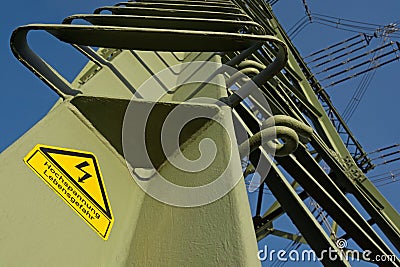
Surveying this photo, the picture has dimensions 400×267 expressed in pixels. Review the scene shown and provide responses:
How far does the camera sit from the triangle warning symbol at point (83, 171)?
145 centimetres

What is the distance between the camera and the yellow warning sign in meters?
1.41

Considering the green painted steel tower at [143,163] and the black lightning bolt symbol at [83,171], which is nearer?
the green painted steel tower at [143,163]

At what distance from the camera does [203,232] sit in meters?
1.37

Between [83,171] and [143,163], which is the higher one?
[83,171]

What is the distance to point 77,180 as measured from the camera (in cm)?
147

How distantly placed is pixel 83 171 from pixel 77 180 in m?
0.05

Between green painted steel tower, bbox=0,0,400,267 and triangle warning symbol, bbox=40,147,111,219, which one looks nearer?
green painted steel tower, bbox=0,0,400,267

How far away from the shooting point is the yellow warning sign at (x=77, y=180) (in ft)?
4.61

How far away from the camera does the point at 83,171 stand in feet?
4.96

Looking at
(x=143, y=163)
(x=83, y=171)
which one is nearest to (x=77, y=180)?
(x=83, y=171)

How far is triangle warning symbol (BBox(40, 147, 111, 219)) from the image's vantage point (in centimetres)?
145

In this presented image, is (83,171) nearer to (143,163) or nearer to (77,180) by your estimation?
(77,180)

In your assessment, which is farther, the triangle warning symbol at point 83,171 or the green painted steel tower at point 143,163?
the triangle warning symbol at point 83,171

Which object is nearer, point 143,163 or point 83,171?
point 83,171
